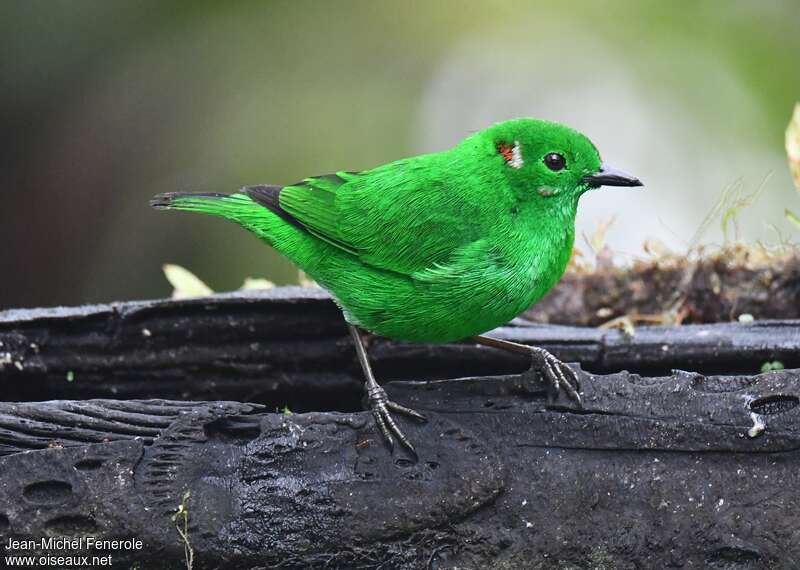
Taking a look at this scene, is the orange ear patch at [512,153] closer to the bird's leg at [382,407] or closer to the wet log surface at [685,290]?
the bird's leg at [382,407]

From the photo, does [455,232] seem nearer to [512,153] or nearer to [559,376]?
[512,153]

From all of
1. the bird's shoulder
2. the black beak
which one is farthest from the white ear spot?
the black beak

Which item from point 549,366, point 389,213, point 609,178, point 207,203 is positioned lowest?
point 549,366

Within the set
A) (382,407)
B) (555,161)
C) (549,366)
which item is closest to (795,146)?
(555,161)

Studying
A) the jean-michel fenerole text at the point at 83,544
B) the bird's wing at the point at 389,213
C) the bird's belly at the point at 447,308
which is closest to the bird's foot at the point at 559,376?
the bird's belly at the point at 447,308

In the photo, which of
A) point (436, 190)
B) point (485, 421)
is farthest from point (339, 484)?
point (436, 190)

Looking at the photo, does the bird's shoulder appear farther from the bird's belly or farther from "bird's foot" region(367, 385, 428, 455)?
"bird's foot" region(367, 385, 428, 455)

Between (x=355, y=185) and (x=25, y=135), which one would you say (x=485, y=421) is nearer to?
(x=355, y=185)

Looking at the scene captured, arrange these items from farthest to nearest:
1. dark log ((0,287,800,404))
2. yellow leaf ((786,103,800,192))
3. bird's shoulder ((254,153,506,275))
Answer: yellow leaf ((786,103,800,192))
dark log ((0,287,800,404))
bird's shoulder ((254,153,506,275))
